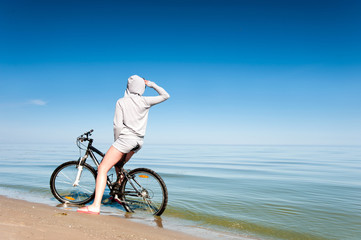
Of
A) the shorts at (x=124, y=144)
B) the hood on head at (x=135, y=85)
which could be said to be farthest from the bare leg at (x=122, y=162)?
the hood on head at (x=135, y=85)

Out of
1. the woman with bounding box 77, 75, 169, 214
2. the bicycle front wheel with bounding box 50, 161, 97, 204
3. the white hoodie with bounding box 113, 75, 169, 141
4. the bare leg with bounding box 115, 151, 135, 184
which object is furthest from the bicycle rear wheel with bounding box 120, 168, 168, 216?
the bicycle front wheel with bounding box 50, 161, 97, 204

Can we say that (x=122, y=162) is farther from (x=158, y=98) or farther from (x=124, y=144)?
(x=158, y=98)

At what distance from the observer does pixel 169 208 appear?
A: 5348mm

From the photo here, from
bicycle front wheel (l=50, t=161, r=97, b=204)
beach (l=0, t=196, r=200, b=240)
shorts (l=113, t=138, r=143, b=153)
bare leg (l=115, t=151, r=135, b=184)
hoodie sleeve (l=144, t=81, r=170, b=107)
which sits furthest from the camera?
bicycle front wheel (l=50, t=161, r=97, b=204)

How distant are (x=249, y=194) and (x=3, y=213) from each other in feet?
19.2

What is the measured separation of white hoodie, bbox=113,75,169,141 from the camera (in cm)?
438

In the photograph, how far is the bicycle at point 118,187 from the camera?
4.58 metres

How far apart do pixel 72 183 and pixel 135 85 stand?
8.78ft

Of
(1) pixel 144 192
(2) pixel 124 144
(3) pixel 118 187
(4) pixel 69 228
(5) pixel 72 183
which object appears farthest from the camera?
(5) pixel 72 183

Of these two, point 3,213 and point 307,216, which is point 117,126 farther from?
point 307,216

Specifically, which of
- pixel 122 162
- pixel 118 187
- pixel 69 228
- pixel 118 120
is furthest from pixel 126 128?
pixel 69 228

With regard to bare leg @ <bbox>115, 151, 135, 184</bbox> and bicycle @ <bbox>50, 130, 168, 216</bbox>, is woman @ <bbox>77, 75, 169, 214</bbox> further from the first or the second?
bicycle @ <bbox>50, 130, 168, 216</bbox>

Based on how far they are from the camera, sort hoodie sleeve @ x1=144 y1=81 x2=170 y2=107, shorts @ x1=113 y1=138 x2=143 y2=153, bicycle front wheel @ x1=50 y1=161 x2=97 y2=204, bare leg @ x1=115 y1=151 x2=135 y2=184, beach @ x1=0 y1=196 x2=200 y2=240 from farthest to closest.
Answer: bicycle front wheel @ x1=50 y1=161 x2=97 y2=204 < bare leg @ x1=115 y1=151 x2=135 y2=184 < hoodie sleeve @ x1=144 y1=81 x2=170 y2=107 < shorts @ x1=113 y1=138 x2=143 y2=153 < beach @ x1=0 y1=196 x2=200 y2=240

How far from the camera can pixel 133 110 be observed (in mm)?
4387
